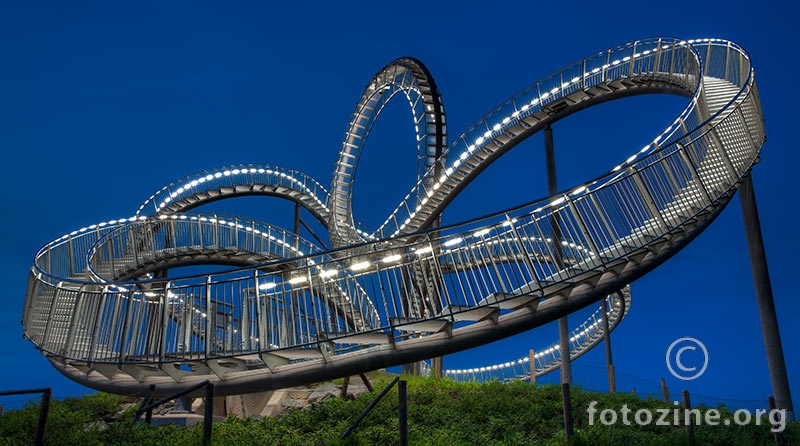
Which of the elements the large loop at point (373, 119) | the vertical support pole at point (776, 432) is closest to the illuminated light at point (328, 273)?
the vertical support pole at point (776, 432)

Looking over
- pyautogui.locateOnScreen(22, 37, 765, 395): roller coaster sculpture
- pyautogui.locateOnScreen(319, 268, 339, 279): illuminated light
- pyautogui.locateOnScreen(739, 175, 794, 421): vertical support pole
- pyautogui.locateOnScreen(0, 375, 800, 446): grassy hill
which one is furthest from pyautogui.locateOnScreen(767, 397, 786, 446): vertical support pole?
pyautogui.locateOnScreen(319, 268, 339, 279): illuminated light

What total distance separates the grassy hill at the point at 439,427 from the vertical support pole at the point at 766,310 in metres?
1.06

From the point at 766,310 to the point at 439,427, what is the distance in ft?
26.6

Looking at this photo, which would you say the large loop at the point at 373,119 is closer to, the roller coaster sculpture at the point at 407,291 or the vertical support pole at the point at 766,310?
the roller coaster sculpture at the point at 407,291

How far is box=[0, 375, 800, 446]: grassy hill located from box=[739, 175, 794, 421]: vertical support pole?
3.48 feet

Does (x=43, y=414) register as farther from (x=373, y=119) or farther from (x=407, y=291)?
(x=373, y=119)

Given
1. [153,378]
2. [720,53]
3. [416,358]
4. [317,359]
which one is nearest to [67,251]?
[153,378]

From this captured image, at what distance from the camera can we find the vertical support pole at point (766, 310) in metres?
12.7

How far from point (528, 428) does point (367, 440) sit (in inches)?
125

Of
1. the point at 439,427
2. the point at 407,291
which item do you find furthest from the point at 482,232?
the point at 439,427

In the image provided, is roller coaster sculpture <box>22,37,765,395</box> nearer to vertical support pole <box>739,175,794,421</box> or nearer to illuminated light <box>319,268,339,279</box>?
illuminated light <box>319,268,339,279</box>

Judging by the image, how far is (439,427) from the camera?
10469 mm

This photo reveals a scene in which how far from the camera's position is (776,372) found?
12797 mm

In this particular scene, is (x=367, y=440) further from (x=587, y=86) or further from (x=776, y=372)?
(x=587, y=86)
